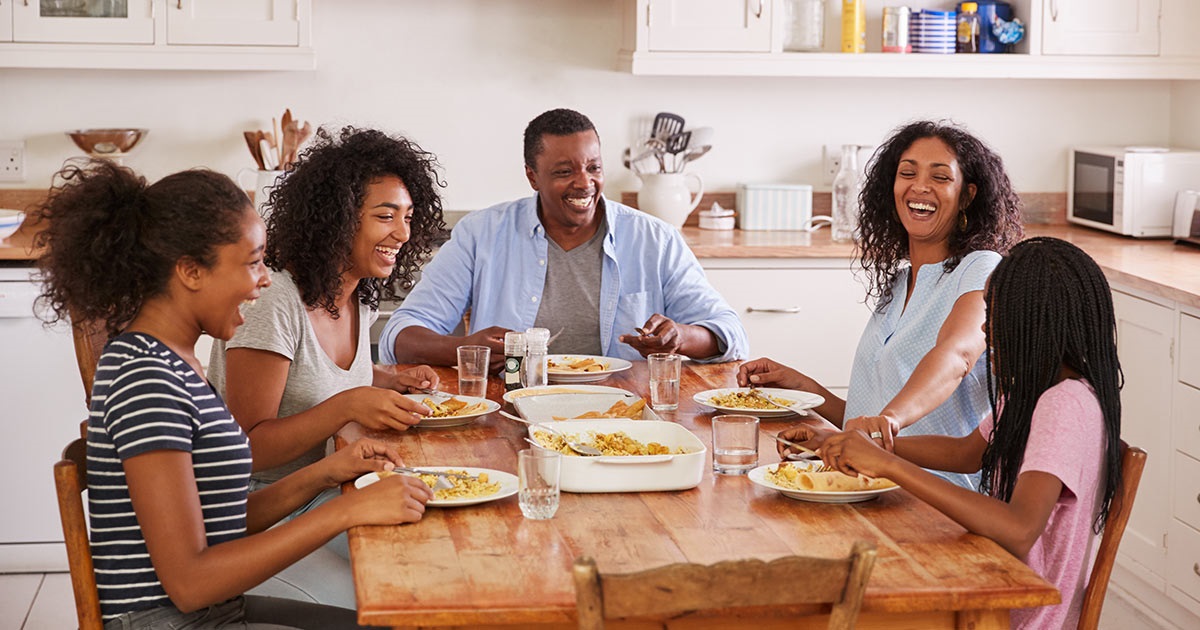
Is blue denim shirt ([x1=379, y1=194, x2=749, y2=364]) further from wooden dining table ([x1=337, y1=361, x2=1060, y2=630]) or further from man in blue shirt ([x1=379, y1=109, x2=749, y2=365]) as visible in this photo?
wooden dining table ([x1=337, y1=361, x2=1060, y2=630])

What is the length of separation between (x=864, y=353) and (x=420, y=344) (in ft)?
3.14

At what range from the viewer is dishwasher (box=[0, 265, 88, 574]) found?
369cm

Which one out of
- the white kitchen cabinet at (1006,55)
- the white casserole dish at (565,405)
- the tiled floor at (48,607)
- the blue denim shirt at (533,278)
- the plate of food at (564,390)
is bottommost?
the tiled floor at (48,607)

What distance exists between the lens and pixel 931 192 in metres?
2.49

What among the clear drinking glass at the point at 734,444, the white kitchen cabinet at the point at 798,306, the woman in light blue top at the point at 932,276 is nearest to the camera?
the clear drinking glass at the point at 734,444

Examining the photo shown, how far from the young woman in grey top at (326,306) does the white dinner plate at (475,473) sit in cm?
29

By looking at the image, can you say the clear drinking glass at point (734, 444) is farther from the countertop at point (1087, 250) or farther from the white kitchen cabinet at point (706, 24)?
the white kitchen cabinet at point (706, 24)

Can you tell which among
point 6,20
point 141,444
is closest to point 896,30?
point 6,20

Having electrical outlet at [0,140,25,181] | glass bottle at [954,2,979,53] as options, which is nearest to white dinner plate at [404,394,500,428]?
electrical outlet at [0,140,25,181]

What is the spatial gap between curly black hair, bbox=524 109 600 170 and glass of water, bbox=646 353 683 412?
93 cm

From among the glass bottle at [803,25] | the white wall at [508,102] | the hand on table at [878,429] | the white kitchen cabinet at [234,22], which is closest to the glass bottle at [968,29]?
the white wall at [508,102]

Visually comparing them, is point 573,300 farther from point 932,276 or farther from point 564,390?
point 932,276

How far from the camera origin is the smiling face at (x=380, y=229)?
95.2 inches

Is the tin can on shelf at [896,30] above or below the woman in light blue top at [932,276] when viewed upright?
above
